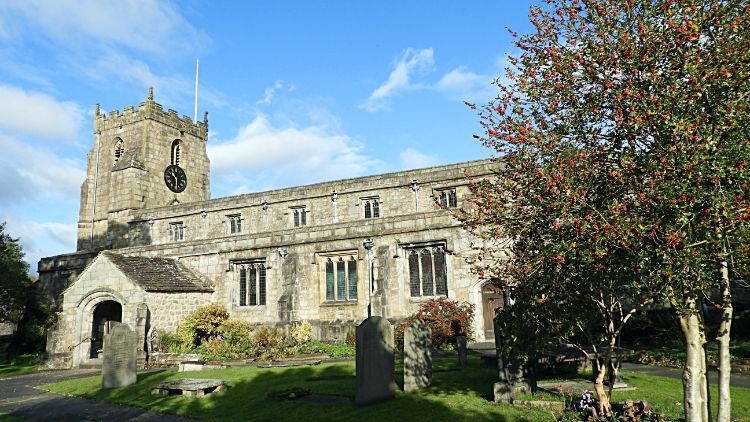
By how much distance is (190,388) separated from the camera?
1207cm

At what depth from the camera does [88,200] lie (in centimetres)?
4422

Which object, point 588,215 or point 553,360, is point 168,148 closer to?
point 553,360

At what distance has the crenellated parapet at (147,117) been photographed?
43562mm

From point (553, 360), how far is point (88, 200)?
146 feet

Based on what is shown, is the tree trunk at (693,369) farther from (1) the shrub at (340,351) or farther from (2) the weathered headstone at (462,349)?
(1) the shrub at (340,351)

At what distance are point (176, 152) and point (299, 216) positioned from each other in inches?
793

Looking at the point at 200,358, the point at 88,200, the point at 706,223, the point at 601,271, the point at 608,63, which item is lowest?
the point at 200,358

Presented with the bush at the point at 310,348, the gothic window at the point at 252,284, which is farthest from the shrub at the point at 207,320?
the bush at the point at 310,348

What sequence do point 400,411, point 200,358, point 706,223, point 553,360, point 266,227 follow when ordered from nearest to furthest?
point 706,223, point 400,411, point 553,360, point 200,358, point 266,227

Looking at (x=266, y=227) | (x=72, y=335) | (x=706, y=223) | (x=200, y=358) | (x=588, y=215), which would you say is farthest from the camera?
(x=266, y=227)

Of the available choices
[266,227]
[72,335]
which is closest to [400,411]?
[72,335]

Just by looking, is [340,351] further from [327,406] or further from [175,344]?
[327,406]

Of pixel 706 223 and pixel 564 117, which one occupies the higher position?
pixel 564 117

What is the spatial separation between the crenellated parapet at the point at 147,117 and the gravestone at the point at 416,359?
39.2 meters
